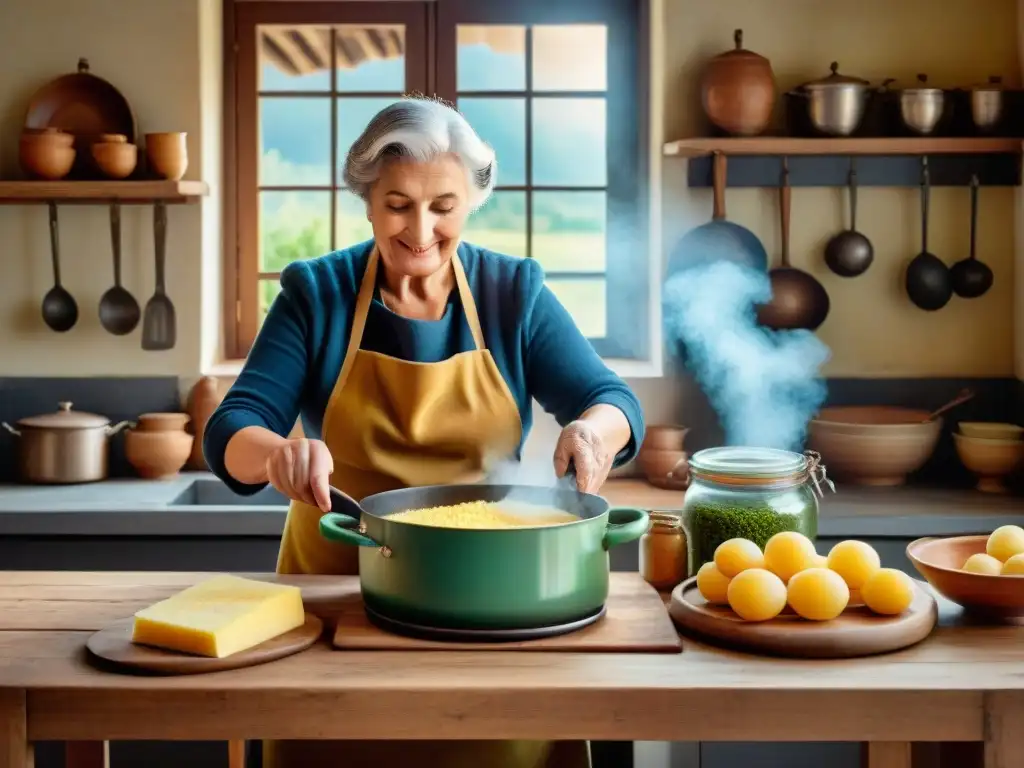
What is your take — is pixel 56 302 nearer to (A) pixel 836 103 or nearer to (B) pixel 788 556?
(A) pixel 836 103

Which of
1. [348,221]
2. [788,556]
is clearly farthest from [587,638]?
[348,221]

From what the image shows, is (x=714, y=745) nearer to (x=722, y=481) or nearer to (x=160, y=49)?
(x=722, y=481)

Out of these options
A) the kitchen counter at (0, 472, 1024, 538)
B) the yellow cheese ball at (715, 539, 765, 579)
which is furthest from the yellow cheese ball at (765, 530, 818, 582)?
the kitchen counter at (0, 472, 1024, 538)

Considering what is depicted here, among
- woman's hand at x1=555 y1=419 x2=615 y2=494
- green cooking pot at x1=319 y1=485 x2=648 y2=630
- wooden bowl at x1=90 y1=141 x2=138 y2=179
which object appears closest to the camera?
green cooking pot at x1=319 y1=485 x2=648 y2=630

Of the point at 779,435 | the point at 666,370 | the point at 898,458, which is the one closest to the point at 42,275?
the point at 666,370

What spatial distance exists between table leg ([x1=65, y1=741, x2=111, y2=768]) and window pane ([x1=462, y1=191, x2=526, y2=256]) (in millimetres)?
2319

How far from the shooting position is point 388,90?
12.9 feet

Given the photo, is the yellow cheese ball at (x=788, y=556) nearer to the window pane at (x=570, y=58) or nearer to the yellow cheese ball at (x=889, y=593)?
the yellow cheese ball at (x=889, y=593)

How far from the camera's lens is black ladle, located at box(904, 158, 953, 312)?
3.64m

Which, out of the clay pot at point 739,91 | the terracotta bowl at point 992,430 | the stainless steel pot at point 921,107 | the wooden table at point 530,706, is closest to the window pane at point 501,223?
the clay pot at point 739,91

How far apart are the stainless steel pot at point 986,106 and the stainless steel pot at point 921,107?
0.09 meters

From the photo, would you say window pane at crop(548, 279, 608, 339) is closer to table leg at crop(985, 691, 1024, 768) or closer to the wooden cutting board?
the wooden cutting board

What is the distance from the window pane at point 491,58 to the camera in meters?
3.91

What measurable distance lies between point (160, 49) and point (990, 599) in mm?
2911
